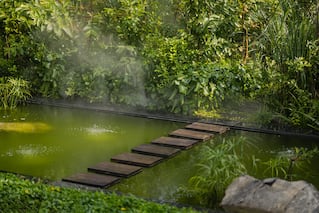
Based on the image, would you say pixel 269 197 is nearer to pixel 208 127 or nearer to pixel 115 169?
pixel 115 169

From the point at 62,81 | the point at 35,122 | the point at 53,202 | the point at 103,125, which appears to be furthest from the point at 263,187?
the point at 62,81

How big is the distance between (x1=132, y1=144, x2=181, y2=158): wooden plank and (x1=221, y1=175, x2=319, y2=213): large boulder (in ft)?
4.83

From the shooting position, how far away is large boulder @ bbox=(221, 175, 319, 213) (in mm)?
4160

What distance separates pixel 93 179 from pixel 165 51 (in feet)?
11.2

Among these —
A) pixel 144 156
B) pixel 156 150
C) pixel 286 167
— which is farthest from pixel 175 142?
Result: pixel 286 167

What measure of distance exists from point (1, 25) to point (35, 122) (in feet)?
7.15

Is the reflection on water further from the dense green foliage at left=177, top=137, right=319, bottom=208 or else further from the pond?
the dense green foliage at left=177, top=137, right=319, bottom=208

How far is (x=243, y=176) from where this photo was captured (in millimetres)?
4578

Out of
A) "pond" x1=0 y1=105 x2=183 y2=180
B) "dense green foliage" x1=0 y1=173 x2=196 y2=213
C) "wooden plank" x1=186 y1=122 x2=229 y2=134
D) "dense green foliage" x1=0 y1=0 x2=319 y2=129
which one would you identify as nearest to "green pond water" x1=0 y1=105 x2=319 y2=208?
"pond" x1=0 y1=105 x2=183 y2=180

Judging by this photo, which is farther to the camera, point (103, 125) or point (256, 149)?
point (103, 125)

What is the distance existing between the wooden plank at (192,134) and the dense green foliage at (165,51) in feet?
2.77

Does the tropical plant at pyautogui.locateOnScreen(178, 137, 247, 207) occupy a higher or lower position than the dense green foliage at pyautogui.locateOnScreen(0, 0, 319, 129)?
lower

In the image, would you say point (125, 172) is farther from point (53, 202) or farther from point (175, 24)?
point (175, 24)

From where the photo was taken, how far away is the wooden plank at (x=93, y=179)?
4.84 m
